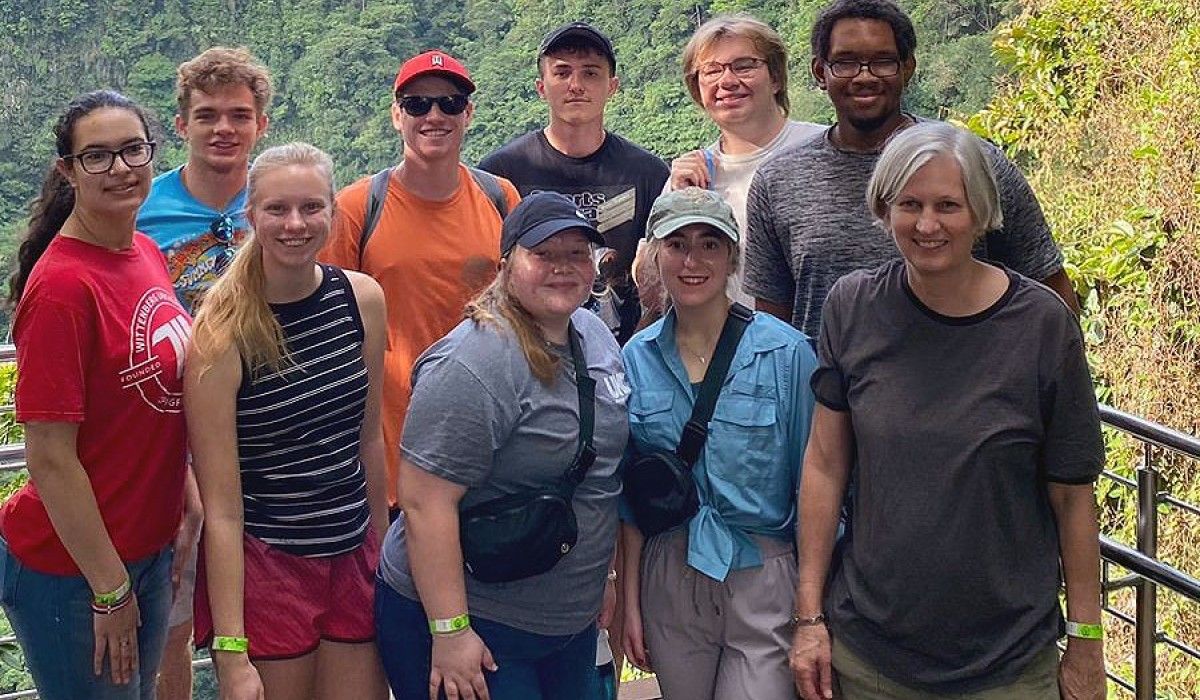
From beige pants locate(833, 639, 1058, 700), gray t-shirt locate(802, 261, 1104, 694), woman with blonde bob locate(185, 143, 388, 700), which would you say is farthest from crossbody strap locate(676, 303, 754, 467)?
woman with blonde bob locate(185, 143, 388, 700)

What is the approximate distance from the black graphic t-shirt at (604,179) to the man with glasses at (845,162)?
630mm

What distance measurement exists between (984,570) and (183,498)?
118cm

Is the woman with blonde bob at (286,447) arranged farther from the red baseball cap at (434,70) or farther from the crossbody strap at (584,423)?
the red baseball cap at (434,70)

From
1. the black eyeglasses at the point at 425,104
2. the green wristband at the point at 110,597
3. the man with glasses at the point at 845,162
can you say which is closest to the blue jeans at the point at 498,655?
the green wristband at the point at 110,597

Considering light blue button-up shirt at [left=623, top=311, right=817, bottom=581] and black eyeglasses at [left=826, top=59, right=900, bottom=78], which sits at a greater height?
black eyeglasses at [left=826, top=59, right=900, bottom=78]

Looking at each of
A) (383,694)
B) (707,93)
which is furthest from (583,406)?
(707,93)

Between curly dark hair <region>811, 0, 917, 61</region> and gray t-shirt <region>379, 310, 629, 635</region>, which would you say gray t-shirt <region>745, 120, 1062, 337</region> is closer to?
curly dark hair <region>811, 0, 917, 61</region>

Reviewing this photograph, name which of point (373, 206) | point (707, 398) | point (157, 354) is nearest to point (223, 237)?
point (373, 206)

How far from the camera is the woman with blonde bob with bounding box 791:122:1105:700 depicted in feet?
5.29

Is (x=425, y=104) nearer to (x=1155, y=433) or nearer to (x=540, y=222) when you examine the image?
(x=540, y=222)

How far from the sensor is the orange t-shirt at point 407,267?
2449 mm

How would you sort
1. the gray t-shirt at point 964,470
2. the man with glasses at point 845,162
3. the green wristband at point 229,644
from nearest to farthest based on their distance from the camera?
the gray t-shirt at point 964,470, the green wristband at point 229,644, the man with glasses at point 845,162

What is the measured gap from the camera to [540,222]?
5.99 feet

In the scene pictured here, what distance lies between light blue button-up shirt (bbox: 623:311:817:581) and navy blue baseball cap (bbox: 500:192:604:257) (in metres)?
0.27
